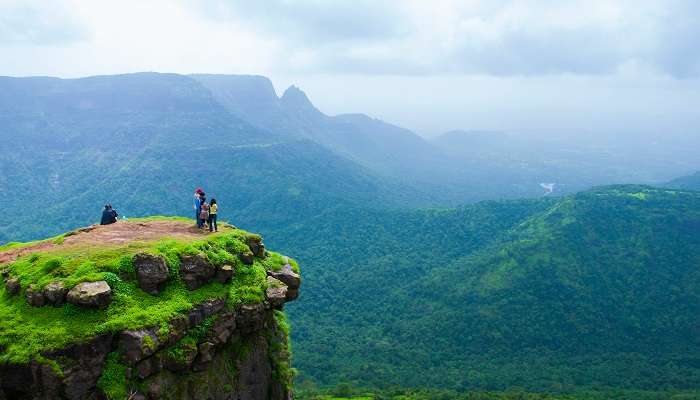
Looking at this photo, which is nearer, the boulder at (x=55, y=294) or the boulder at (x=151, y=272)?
the boulder at (x=55, y=294)

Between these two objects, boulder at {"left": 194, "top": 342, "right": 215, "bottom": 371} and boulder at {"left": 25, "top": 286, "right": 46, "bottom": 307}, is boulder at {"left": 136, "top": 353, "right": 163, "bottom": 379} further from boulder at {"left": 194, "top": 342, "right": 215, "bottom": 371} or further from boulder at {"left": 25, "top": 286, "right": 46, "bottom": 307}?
boulder at {"left": 25, "top": 286, "right": 46, "bottom": 307}

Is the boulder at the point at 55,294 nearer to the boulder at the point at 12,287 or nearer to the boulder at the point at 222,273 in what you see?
the boulder at the point at 12,287

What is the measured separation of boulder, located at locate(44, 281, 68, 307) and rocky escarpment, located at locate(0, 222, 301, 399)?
0.03 m

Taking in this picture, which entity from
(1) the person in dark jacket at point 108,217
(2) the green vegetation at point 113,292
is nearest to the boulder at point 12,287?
(2) the green vegetation at point 113,292

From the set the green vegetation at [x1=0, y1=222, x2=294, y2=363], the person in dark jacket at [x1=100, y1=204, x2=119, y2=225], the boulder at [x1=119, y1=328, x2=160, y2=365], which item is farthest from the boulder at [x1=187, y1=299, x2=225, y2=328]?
the person in dark jacket at [x1=100, y1=204, x2=119, y2=225]

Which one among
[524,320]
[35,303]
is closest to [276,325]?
[35,303]

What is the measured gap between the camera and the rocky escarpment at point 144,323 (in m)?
16.0

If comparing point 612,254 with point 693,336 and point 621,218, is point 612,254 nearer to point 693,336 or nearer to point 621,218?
point 621,218

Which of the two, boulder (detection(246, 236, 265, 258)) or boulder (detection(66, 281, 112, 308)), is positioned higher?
boulder (detection(246, 236, 265, 258))

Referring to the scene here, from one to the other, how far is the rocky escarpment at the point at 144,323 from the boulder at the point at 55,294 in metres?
0.03

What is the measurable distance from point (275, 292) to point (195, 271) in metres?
3.90

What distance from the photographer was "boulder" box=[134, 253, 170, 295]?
18844 millimetres

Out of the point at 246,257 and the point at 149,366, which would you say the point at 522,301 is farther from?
the point at 149,366

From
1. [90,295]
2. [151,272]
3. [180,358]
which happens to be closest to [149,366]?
[180,358]
